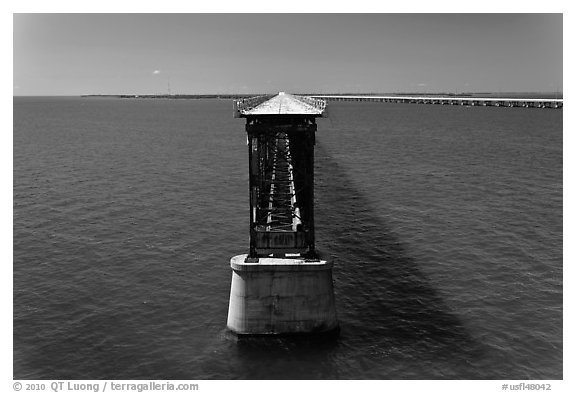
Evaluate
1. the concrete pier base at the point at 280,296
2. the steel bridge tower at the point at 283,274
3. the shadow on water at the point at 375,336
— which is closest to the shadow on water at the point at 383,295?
the shadow on water at the point at 375,336

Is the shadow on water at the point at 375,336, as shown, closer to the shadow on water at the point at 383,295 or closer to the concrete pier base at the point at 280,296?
the shadow on water at the point at 383,295

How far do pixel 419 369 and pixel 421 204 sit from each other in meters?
37.4

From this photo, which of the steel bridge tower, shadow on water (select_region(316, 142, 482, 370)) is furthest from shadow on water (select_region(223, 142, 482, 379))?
the steel bridge tower

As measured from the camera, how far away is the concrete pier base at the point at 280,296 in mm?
29156

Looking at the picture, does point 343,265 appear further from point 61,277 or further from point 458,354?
point 61,277

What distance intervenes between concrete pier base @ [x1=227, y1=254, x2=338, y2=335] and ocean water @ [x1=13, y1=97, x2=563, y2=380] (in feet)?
2.93

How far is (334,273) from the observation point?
39438 millimetres

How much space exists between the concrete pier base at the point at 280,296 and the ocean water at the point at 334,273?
89 cm

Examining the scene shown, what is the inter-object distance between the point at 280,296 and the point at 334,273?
10831 millimetres

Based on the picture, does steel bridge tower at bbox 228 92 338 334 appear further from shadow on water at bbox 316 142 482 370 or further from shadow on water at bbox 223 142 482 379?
shadow on water at bbox 316 142 482 370

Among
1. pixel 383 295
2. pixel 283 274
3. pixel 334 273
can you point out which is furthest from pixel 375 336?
pixel 334 273

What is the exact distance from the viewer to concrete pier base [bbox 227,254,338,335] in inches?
1148

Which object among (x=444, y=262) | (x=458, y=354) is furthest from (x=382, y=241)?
(x=458, y=354)
